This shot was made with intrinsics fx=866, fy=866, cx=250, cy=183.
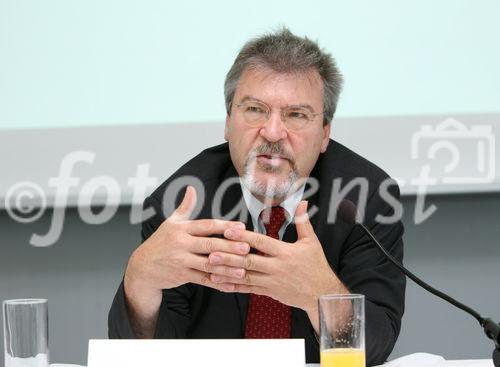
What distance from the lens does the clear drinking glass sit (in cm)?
133

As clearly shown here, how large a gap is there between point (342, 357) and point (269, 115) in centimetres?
89

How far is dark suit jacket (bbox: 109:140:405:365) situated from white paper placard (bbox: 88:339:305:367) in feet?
1.52

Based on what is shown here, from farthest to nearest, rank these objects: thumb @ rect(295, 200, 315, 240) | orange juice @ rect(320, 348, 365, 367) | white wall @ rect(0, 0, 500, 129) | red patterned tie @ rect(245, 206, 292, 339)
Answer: white wall @ rect(0, 0, 500, 129), red patterned tie @ rect(245, 206, 292, 339), thumb @ rect(295, 200, 315, 240), orange juice @ rect(320, 348, 365, 367)

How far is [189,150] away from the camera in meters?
2.86

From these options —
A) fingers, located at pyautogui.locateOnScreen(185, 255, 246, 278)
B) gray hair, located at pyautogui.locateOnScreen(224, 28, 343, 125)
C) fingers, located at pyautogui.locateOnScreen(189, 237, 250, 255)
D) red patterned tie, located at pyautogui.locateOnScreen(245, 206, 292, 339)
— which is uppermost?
gray hair, located at pyautogui.locateOnScreen(224, 28, 343, 125)

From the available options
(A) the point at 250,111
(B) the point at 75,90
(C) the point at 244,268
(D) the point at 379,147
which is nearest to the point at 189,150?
(B) the point at 75,90

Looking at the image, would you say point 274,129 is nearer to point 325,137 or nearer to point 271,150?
point 271,150

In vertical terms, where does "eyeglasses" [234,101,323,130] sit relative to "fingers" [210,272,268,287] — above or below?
above

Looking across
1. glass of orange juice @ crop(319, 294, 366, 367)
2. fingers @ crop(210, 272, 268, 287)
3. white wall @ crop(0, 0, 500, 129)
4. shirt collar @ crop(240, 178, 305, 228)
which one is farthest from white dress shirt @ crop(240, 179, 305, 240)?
glass of orange juice @ crop(319, 294, 366, 367)

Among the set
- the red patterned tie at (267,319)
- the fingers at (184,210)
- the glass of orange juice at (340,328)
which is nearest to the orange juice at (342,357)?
the glass of orange juice at (340,328)

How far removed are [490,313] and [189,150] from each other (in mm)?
1177

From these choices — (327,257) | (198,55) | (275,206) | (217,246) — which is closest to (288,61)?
(275,206)

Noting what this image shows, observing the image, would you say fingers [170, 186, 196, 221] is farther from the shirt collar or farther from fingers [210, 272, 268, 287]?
the shirt collar

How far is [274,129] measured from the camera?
2.02 m
